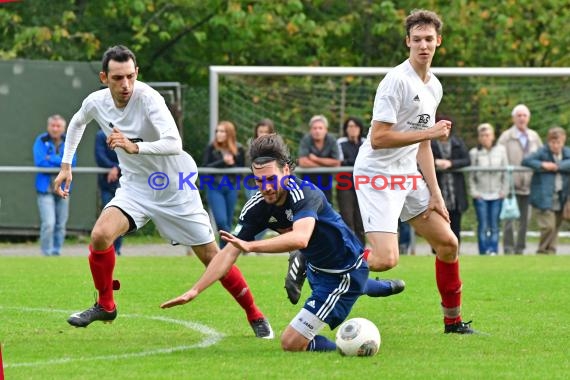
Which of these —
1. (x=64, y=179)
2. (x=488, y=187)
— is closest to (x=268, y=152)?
(x=64, y=179)

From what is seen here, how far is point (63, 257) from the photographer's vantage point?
16438 mm

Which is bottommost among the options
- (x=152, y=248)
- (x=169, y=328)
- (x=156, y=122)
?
(x=152, y=248)

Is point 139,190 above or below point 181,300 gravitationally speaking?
above

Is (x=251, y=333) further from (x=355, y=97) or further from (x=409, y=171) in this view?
(x=355, y=97)

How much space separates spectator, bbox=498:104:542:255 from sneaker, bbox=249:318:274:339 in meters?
8.89

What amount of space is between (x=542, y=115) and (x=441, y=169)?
10.2 ft

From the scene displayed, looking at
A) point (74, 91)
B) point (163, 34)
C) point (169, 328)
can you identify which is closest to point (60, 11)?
point (163, 34)

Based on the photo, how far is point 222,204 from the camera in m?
16.9

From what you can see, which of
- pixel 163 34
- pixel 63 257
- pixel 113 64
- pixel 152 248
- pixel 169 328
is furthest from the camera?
pixel 163 34

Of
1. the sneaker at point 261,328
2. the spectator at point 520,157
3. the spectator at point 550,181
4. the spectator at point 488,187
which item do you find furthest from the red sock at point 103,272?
the spectator at point 520,157

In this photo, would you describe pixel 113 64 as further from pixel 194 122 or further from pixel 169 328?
pixel 194 122

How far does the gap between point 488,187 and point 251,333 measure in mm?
8473

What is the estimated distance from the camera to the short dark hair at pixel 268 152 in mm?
8016

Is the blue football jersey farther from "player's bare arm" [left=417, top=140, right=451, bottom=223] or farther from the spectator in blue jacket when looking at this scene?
the spectator in blue jacket
